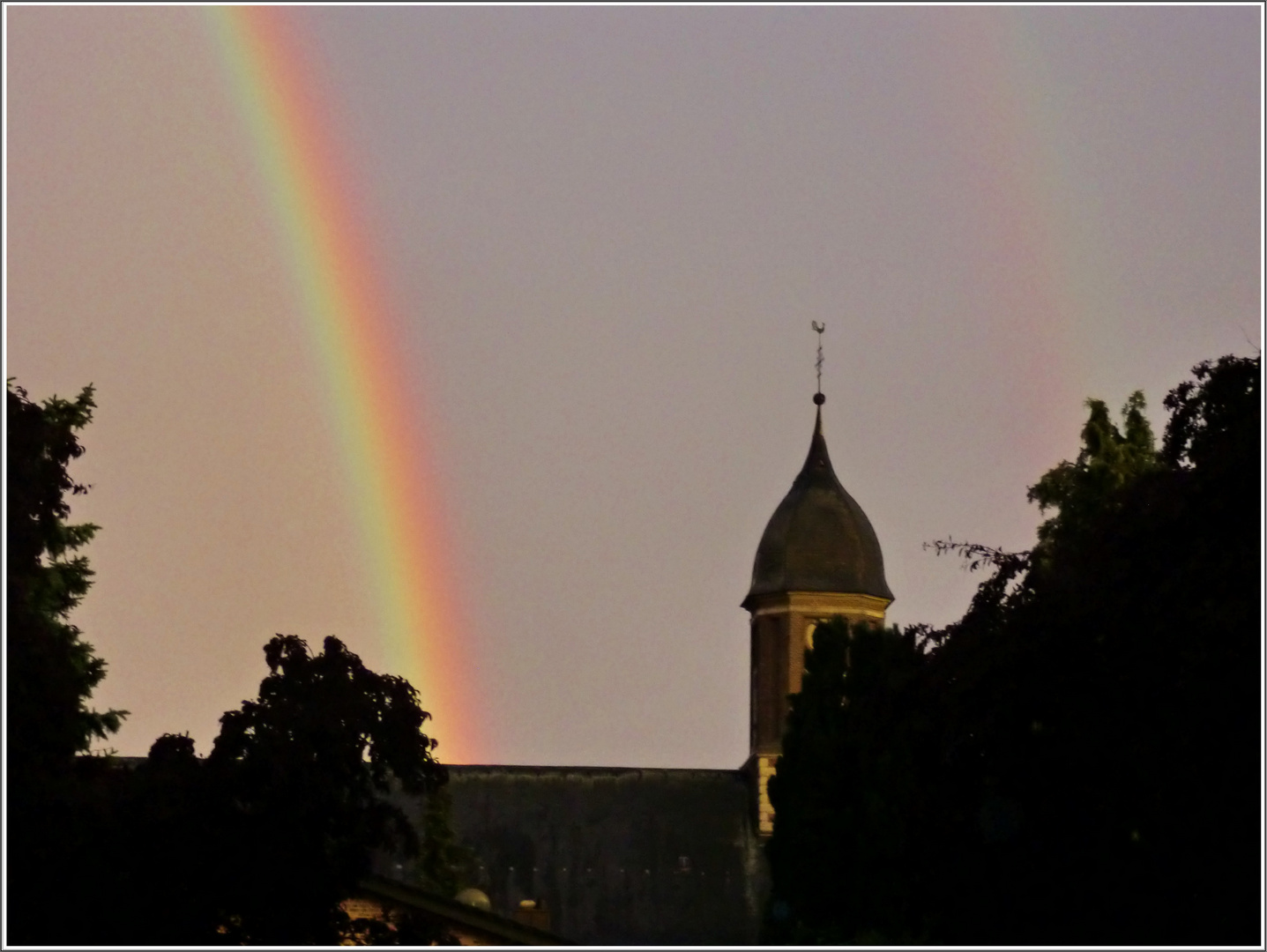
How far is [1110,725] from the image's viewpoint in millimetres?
23969

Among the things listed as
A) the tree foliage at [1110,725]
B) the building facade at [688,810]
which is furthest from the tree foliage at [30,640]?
A: the building facade at [688,810]

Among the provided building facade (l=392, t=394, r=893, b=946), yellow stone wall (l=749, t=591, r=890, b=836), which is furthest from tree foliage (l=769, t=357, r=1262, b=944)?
yellow stone wall (l=749, t=591, r=890, b=836)

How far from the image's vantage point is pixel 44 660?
23.5 meters

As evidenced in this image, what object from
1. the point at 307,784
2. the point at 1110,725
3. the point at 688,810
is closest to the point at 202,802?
the point at 307,784

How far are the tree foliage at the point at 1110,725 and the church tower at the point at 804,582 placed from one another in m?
36.5

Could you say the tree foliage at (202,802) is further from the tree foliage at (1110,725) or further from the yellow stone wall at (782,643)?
the yellow stone wall at (782,643)

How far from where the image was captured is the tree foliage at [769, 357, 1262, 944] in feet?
74.1

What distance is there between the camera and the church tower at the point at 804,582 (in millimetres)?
65062

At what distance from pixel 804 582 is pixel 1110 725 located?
41.2 meters

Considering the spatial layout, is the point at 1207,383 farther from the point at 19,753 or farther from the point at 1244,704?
the point at 19,753

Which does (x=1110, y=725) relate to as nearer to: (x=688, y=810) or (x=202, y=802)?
(x=202, y=802)

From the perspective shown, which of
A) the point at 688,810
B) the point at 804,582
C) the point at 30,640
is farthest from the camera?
the point at 804,582

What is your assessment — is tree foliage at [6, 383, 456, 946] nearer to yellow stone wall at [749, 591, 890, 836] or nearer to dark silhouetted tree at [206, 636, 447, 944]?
dark silhouetted tree at [206, 636, 447, 944]

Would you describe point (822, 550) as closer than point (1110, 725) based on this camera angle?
No
